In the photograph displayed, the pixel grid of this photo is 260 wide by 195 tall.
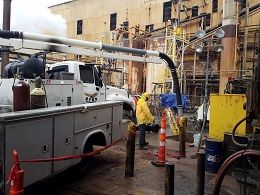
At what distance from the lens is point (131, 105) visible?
12508 millimetres

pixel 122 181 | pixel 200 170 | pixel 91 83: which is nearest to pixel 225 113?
pixel 200 170

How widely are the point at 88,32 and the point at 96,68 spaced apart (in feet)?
93.3

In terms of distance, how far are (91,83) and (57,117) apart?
5699 millimetres

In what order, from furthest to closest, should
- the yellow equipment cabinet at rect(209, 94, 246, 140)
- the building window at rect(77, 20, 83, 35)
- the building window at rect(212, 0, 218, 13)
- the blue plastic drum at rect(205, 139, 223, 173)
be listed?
the building window at rect(77, 20, 83, 35) → the building window at rect(212, 0, 218, 13) → the yellow equipment cabinet at rect(209, 94, 246, 140) → the blue plastic drum at rect(205, 139, 223, 173)

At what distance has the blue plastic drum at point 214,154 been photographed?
7113 mm

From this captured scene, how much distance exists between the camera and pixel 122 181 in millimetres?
6336

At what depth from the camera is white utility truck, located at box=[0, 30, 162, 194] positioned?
13.8 ft

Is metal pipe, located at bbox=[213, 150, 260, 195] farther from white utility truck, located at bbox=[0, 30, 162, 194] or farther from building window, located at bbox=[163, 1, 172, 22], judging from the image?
building window, located at bbox=[163, 1, 172, 22]

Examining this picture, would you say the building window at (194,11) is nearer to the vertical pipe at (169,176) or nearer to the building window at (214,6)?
the building window at (214,6)

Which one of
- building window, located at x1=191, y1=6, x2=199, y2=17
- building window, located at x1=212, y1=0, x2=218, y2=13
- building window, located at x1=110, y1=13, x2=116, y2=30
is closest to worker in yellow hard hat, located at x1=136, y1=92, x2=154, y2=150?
building window, located at x1=212, y1=0, x2=218, y2=13

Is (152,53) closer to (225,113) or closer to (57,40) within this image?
(57,40)

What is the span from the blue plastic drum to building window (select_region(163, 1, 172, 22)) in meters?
24.1

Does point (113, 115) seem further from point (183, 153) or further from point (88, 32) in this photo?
point (88, 32)

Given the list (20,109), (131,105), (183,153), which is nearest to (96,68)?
(131,105)
